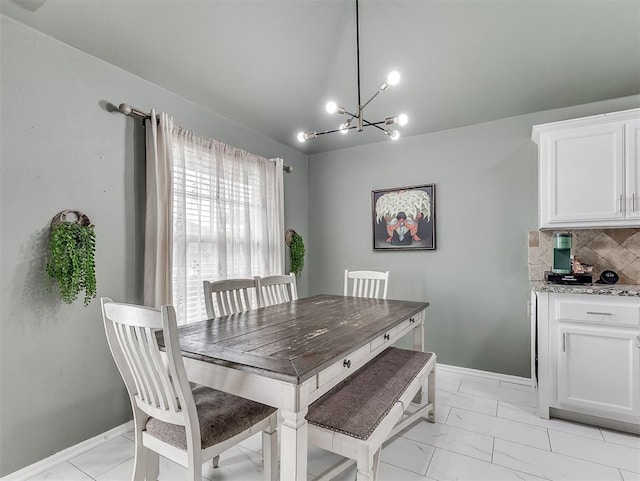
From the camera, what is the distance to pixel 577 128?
2438 millimetres

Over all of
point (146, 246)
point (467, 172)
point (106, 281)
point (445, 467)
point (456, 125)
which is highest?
point (456, 125)

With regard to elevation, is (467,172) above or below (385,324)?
above

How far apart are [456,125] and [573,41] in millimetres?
1269

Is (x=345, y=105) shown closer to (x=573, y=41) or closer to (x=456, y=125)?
(x=456, y=125)

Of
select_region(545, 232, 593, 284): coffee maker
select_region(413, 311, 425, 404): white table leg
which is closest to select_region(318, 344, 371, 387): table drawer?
select_region(413, 311, 425, 404): white table leg

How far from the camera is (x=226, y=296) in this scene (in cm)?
227

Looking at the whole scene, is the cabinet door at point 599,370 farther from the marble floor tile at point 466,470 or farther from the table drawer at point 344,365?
the table drawer at point 344,365

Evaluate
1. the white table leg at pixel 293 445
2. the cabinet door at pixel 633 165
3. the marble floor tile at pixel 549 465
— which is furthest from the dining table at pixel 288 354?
the cabinet door at pixel 633 165

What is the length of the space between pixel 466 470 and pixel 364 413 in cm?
84

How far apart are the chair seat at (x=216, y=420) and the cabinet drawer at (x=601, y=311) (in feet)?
6.87

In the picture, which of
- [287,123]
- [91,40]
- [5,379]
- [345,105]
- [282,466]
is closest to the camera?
[282,466]

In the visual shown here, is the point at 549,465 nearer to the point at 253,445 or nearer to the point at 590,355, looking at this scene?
the point at 590,355

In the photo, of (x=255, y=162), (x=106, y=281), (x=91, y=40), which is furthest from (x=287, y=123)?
(x=106, y=281)

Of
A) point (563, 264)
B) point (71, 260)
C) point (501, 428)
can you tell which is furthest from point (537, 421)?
point (71, 260)
